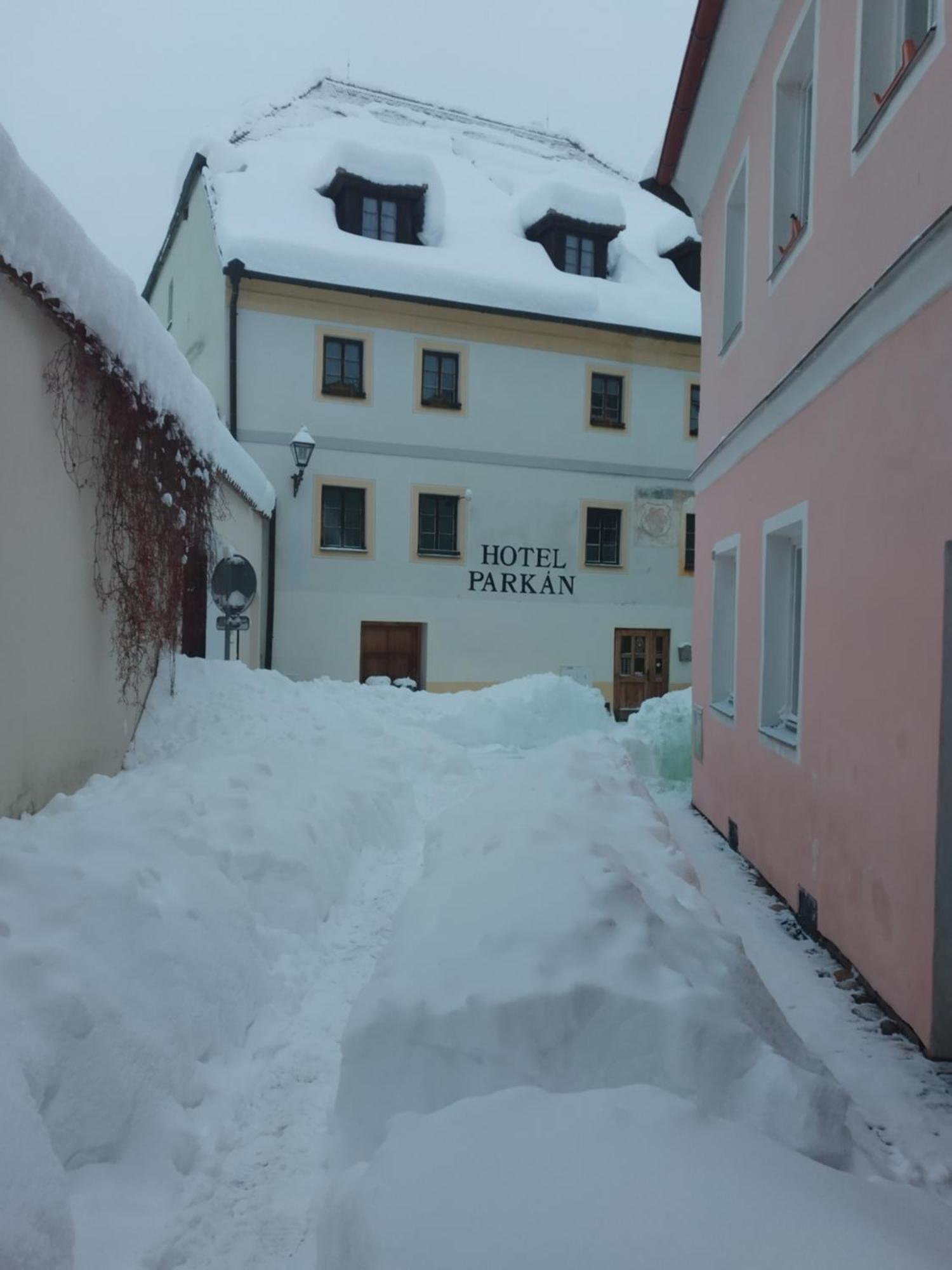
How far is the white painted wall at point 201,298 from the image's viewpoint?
15680 mm

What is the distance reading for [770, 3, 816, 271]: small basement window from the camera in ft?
20.4

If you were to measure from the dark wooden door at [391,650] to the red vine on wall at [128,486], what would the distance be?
906 cm

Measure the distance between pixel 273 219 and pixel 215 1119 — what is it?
53.3 feet

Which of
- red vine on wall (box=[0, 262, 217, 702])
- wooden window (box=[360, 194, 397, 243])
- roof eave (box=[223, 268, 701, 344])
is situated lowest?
red vine on wall (box=[0, 262, 217, 702])

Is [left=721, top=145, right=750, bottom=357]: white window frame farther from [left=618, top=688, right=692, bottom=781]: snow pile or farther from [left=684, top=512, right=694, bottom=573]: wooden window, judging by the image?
[left=684, top=512, right=694, bottom=573]: wooden window

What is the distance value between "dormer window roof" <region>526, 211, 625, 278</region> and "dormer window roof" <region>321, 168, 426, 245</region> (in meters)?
2.57

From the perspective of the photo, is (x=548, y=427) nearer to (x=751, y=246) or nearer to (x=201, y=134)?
(x=201, y=134)

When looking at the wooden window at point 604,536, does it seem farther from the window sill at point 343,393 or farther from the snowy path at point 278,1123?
the snowy path at point 278,1123

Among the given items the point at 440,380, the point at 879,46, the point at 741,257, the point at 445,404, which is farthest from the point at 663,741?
the point at 440,380

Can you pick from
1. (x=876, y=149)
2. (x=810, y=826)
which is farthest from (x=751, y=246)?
(x=810, y=826)

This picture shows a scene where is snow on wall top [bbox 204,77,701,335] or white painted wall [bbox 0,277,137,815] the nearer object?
white painted wall [bbox 0,277,137,815]

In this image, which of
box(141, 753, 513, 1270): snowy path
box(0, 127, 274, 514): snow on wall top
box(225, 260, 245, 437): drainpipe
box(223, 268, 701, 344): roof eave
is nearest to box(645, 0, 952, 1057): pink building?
box(141, 753, 513, 1270): snowy path

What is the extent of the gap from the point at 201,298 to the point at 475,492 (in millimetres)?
6177

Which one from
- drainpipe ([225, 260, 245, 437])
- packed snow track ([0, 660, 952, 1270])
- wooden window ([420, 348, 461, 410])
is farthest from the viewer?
wooden window ([420, 348, 461, 410])
